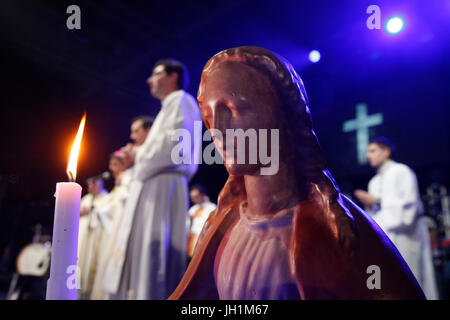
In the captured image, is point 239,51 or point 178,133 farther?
point 178,133

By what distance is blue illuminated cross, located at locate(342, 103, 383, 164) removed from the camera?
609 cm

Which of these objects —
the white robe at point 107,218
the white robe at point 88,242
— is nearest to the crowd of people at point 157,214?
the white robe at point 107,218

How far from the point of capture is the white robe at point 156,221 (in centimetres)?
228

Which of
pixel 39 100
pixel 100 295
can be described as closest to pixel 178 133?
pixel 100 295

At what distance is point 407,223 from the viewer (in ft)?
11.9

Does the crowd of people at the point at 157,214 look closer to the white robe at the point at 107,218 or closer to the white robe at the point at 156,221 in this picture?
the white robe at the point at 156,221

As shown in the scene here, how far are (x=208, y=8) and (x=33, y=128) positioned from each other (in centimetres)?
371

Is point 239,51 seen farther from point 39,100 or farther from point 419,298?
point 39,100

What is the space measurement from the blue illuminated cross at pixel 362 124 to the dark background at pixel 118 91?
12 cm

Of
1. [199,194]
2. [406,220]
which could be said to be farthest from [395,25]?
[199,194]

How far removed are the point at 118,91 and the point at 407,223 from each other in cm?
560

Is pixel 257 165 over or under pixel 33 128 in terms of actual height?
under
